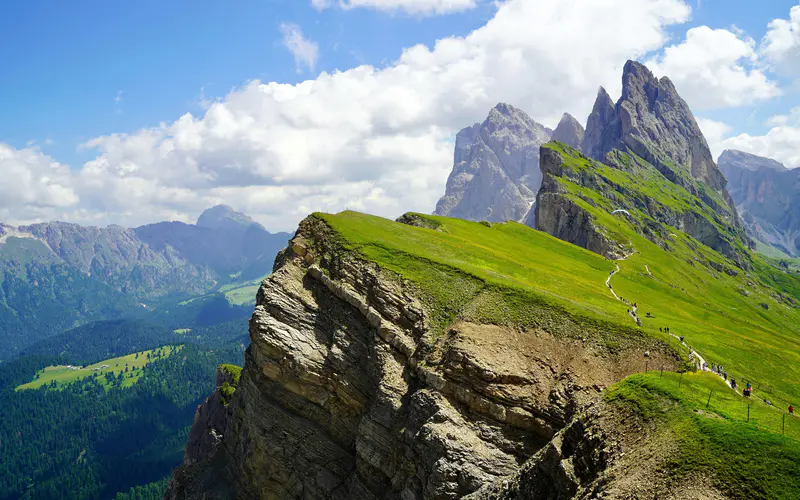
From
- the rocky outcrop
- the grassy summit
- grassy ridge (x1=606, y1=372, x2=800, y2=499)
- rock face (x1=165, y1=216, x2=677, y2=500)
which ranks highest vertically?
the rocky outcrop

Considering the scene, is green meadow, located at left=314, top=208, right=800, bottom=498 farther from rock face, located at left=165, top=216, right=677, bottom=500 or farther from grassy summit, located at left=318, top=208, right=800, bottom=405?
rock face, located at left=165, top=216, right=677, bottom=500

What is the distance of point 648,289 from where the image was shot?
9344 centimetres

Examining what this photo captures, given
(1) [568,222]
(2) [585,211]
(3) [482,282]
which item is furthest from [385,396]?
(1) [568,222]

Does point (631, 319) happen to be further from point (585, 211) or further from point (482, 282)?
point (585, 211)

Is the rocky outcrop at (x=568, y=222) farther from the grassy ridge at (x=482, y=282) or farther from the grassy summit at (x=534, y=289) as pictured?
the grassy ridge at (x=482, y=282)

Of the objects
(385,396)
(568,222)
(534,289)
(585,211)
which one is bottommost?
(385,396)

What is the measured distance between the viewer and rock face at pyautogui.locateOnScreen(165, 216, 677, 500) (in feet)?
116

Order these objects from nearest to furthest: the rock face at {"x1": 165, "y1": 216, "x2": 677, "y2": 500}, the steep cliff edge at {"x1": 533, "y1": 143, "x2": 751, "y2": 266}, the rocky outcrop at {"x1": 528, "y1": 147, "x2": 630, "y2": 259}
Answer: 1. the rock face at {"x1": 165, "y1": 216, "x2": 677, "y2": 500}
2. the rocky outcrop at {"x1": 528, "y1": 147, "x2": 630, "y2": 259}
3. the steep cliff edge at {"x1": 533, "y1": 143, "x2": 751, "y2": 266}

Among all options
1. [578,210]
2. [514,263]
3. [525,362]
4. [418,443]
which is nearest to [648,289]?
[514,263]

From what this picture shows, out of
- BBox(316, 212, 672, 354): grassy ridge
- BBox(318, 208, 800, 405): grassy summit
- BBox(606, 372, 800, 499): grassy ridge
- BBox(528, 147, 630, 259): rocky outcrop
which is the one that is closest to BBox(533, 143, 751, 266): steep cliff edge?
BBox(528, 147, 630, 259): rocky outcrop

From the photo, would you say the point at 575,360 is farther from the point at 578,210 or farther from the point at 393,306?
the point at 578,210

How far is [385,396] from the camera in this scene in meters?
42.5

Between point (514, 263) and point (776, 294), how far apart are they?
180m

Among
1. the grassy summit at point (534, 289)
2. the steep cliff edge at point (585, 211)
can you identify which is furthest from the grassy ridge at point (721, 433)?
the steep cliff edge at point (585, 211)
